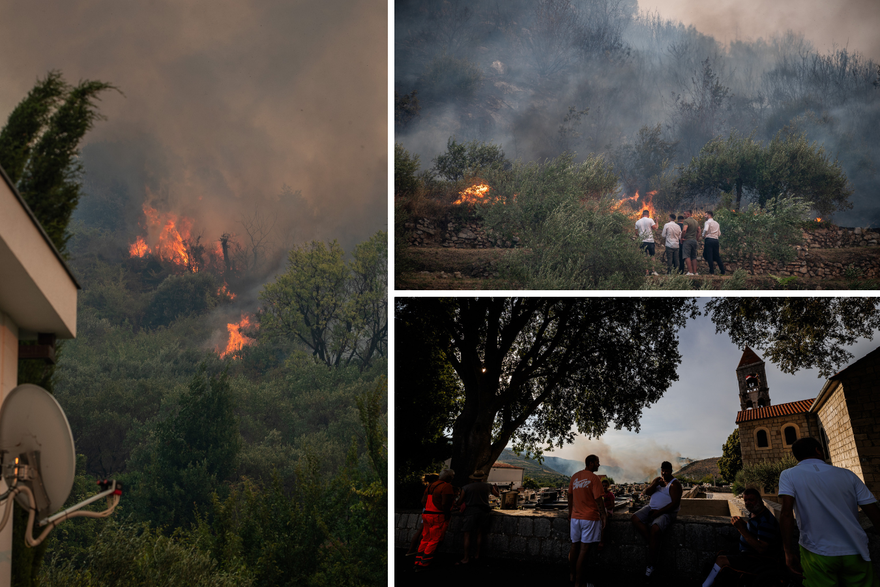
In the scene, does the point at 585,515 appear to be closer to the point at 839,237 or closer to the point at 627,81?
the point at 839,237

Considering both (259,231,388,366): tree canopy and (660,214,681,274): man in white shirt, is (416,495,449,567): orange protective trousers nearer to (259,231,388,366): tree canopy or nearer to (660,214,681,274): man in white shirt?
(660,214,681,274): man in white shirt

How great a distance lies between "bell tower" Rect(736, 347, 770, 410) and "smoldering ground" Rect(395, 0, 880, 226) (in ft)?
9.95

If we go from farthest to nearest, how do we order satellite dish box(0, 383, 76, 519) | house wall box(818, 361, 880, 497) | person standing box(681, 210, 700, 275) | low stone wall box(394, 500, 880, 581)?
person standing box(681, 210, 700, 275) < house wall box(818, 361, 880, 497) < low stone wall box(394, 500, 880, 581) < satellite dish box(0, 383, 76, 519)

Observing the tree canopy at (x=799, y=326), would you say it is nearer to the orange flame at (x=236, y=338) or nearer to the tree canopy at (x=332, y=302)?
the tree canopy at (x=332, y=302)

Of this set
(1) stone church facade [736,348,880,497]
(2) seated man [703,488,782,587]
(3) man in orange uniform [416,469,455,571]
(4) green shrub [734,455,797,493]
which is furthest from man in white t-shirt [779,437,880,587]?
(4) green shrub [734,455,797,493]

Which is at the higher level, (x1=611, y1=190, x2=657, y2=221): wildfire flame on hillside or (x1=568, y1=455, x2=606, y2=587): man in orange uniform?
(x1=611, y1=190, x2=657, y2=221): wildfire flame on hillside

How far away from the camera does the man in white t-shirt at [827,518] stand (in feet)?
11.1

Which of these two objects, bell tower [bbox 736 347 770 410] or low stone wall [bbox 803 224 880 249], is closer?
bell tower [bbox 736 347 770 410]

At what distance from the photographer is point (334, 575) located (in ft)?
38.6

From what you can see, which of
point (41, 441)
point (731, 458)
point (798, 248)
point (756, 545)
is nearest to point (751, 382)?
point (731, 458)

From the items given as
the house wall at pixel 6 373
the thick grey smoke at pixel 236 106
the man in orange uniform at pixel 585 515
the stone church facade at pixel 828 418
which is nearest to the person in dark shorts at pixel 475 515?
the man in orange uniform at pixel 585 515

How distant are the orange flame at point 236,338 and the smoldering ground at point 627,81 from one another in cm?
1658

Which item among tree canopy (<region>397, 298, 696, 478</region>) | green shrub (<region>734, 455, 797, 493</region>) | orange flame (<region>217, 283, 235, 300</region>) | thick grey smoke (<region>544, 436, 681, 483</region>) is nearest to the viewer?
thick grey smoke (<region>544, 436, 681, 483</region>)

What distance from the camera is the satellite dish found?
3.02 meters
